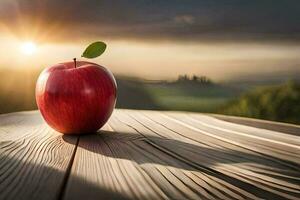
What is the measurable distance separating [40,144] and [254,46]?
223cm

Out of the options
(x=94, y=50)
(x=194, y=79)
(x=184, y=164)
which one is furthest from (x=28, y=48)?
(x=184, y=164)

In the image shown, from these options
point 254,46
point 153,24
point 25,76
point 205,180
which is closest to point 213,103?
point 254,46

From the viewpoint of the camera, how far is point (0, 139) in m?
0.84

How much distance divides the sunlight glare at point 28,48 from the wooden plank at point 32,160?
151cm

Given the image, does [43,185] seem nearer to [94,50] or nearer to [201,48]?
[94,50]

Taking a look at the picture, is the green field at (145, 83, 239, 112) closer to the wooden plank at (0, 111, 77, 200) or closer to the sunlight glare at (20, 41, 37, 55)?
the sunlight glare at (20, 41, 37, 55)

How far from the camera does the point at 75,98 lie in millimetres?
969

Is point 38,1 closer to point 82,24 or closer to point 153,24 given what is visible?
point 82,24

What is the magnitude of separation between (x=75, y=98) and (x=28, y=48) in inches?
65.5

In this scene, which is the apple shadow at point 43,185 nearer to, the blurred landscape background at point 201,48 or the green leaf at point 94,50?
the green leaf at point 94,50

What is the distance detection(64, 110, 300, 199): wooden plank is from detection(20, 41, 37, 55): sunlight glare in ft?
Result: 5.48

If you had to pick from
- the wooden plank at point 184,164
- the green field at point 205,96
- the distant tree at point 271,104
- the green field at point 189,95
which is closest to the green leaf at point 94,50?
the wooden plank at point 184,164

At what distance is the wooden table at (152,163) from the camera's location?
0.47 metres

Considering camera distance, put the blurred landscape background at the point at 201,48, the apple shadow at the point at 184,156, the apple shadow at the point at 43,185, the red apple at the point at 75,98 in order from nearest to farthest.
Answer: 1. the apple shadow at the point at 43,185
2. the apple shadow at the point at 184,156
3. the red apple at the point at 75,98
4. the blurred landscape background at the point at 201,48
